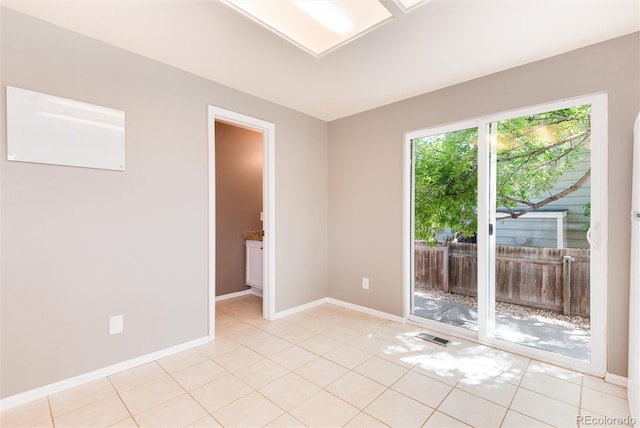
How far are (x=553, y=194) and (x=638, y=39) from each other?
114 centimetres

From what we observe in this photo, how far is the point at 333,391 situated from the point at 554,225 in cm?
220

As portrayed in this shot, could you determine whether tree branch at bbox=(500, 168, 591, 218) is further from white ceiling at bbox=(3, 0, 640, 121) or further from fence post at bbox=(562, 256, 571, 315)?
white ceiling at bbox=(3, 0, 640, 121)

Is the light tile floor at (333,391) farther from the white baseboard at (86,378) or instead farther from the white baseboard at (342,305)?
the white baseboard at (342,305)

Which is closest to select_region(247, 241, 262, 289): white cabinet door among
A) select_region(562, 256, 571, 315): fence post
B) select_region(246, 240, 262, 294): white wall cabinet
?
select_region(246, 240, 262, 294): white wall cabinet

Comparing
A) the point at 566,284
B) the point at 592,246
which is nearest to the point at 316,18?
the point at 592,246

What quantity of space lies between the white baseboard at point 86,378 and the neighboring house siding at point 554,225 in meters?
2.99

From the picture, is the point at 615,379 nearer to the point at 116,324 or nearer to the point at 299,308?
the point at 299,308

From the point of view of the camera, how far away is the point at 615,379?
6.89 feet

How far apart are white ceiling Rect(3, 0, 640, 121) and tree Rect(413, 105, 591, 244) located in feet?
1.74

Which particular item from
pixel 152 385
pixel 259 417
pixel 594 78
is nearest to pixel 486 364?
pixel 259 417

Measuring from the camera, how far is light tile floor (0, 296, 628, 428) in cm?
175

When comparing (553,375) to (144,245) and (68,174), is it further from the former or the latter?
(68,174)

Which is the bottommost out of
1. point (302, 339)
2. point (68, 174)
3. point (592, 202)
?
point (302, 339)

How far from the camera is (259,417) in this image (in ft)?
5.81
